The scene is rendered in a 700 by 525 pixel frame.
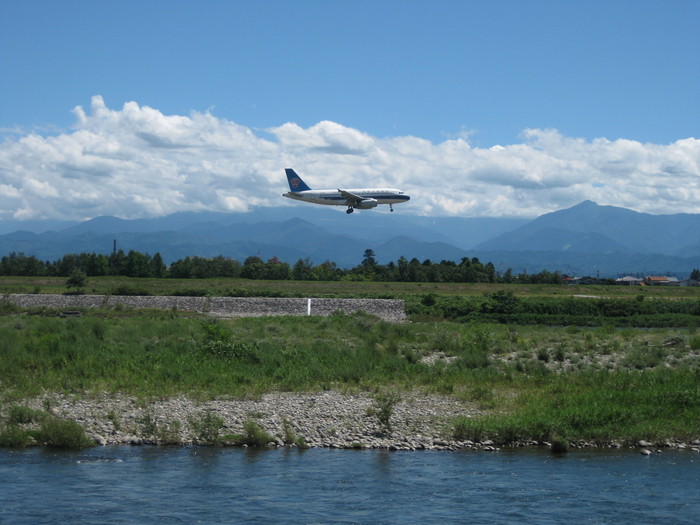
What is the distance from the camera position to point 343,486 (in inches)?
628

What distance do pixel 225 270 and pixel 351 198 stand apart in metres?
39.1

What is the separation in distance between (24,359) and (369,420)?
1435 centimetres

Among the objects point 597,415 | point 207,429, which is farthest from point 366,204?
point 207,429

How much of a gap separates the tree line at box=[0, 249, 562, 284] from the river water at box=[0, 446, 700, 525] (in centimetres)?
9061

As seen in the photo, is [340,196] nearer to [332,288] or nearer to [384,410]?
[332,288]

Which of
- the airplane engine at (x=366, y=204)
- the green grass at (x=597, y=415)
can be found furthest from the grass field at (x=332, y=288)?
the green grass at (x=597, y=415)

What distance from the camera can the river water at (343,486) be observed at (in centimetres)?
1416

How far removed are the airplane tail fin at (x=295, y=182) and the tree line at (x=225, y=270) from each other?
68.7 ft

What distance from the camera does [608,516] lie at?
14.2 meters

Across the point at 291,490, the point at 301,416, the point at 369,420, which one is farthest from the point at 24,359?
the point at 291,490

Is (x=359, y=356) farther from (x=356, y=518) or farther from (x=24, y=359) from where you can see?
(x=356, y=518)

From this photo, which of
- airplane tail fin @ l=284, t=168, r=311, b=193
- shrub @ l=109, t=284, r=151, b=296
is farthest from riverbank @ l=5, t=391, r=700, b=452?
airplane tail fin @ l=284, t=168, r=311, b=193

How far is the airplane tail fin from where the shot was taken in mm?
93938

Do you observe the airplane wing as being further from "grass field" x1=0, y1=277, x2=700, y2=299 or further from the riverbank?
the riverbank
